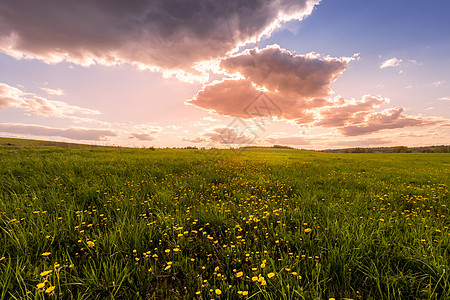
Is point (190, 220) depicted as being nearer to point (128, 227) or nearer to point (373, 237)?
point (128, 227)

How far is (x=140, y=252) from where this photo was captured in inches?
114

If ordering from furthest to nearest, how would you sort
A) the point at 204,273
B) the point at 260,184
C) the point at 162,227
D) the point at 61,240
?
the point at 260,184
the point at 162,227
the point at 61,240
the point at 204,273

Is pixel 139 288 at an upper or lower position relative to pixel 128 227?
lower

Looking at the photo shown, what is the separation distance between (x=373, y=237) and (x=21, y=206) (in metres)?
6.85

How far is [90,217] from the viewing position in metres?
3.92

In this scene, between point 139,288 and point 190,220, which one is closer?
point 139,288

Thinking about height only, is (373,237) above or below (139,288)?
→ above

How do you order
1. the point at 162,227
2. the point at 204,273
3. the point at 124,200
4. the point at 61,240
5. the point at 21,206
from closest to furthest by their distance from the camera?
the point at 204,273 < the point at 61,240 < the point at 162,227 < the point at 21,206 < the point at 124,200

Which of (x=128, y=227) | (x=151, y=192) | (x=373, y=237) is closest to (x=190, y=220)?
(x=128, y=227)

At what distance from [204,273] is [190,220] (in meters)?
1.43

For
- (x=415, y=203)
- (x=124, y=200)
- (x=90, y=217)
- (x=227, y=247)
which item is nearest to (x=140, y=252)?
(x=227, y=247)

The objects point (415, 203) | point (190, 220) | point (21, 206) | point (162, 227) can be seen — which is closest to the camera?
point (162, 227)

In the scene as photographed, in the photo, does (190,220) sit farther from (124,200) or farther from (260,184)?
(260,184)

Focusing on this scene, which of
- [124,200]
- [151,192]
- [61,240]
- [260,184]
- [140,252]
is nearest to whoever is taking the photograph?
[140,252]
